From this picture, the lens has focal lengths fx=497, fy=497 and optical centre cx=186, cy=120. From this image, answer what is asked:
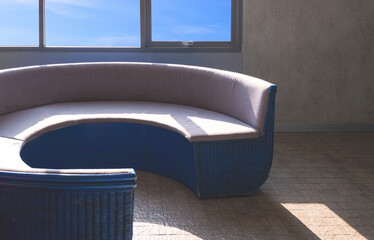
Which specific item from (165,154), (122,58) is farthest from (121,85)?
(165,154)

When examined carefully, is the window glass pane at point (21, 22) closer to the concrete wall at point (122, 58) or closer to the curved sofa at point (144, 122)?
the concrete wall at point (122, 58)

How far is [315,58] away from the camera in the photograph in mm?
5355

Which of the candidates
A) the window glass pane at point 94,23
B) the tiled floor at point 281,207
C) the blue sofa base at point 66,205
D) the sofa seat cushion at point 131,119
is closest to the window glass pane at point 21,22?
the window glass pane at point 94,23

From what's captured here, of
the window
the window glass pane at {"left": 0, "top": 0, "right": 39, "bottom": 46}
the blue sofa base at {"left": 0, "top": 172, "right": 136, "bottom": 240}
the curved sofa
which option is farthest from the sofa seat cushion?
the blue sofa base at {"left": 0, "top": 172, "right": 136, "bottom": 240}

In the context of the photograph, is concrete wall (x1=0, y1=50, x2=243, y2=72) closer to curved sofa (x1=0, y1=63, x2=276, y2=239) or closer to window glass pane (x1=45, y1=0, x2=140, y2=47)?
window glass pane (x1=45, y1=0, x2=140, y2=47)

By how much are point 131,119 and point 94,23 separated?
7.30ft

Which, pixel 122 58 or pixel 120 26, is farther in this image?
pixel 120 26

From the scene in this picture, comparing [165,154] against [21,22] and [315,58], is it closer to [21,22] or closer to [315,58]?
[315,58]

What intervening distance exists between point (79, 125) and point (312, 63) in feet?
8.97

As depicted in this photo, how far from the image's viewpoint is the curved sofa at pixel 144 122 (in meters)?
3.42

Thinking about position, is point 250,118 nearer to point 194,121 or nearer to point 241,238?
point 194,121

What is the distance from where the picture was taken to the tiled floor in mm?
2939

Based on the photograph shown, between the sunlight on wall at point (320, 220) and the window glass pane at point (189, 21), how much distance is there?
252 cm

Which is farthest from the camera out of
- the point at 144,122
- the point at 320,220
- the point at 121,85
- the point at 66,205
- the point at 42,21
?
the point at 42,21
